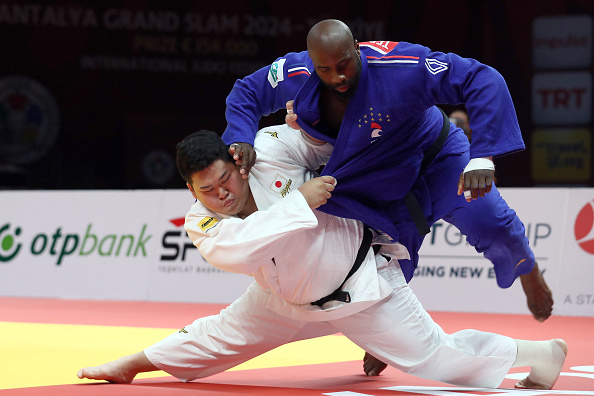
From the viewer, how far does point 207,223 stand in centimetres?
284

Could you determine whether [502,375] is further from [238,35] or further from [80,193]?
[238,35]

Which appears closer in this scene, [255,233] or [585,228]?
[255,233]

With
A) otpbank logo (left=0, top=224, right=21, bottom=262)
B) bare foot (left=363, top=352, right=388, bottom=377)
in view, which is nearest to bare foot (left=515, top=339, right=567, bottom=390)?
bare foot (left=363, top=352, right=388, bottom=377)

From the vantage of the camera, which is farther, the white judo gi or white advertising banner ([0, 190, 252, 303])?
white advertising banner ([0, 190, 252, 303])

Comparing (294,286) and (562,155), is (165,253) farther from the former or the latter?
(562,155)

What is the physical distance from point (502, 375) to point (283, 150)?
1.19 metres

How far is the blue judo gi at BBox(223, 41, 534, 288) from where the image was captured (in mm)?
2760

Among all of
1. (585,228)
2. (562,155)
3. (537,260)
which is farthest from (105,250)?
(562,155)

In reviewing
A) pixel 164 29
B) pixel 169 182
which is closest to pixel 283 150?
pixel 169 182

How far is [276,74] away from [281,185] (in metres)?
0.57

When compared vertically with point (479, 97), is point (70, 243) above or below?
below

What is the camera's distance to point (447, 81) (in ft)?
9.34

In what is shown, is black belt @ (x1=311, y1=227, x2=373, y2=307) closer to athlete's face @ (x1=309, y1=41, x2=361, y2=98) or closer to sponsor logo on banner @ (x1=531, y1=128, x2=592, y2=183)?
athlete's face @ (x1=309, y1=41, x2=361, y2=98)

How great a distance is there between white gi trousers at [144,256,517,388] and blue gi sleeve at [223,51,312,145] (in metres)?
0.69
